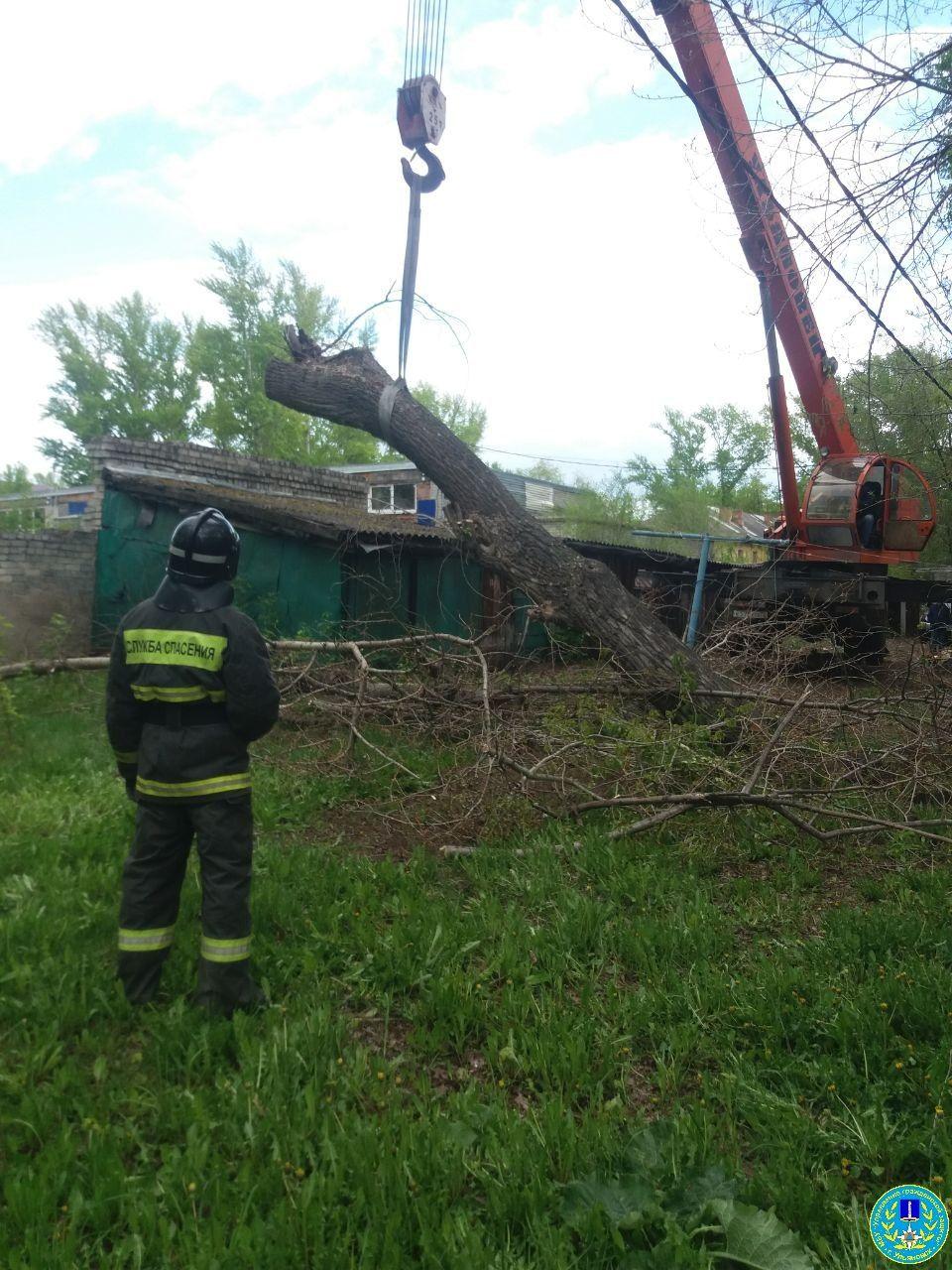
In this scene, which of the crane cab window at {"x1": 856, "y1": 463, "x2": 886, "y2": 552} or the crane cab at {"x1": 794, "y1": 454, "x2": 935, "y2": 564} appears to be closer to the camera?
the crane cab at {"x1": 794, "y1": 454, "x2": 935, "y2": 564}

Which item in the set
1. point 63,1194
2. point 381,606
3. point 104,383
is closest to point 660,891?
point 63,1194

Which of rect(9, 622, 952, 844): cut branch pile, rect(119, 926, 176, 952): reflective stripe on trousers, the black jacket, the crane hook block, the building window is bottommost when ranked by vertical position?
rect(119, 926, 176, 952): reflective stripe on trousers

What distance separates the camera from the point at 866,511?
12125 mm

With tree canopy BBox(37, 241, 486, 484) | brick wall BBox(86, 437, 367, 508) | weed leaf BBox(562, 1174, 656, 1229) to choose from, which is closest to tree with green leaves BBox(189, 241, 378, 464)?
tree canopy BBox(37, 241, 486, 484)

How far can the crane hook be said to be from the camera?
6352 millimetres

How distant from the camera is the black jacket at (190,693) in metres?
3.22

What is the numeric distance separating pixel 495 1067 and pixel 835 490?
1071 cm

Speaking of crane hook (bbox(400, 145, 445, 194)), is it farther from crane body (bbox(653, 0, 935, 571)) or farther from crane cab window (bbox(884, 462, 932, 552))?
crane cab window (bbox(884, 462, 932, 552))

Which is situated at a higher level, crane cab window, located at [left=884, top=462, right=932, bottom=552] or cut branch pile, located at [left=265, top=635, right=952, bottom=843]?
crane cab window, located at [left=884, top=462, right=932, bottom=552]

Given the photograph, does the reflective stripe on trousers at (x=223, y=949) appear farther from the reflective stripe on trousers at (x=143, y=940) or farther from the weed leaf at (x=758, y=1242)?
the weed leaf at (x=758, y=1242)

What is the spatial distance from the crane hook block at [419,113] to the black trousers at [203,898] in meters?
5.18

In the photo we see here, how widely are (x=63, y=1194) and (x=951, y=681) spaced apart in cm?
571

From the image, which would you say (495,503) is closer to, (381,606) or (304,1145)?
(381,606)

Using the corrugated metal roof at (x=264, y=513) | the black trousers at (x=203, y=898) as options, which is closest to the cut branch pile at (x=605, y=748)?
the black trousers at (x=203, y=898)
